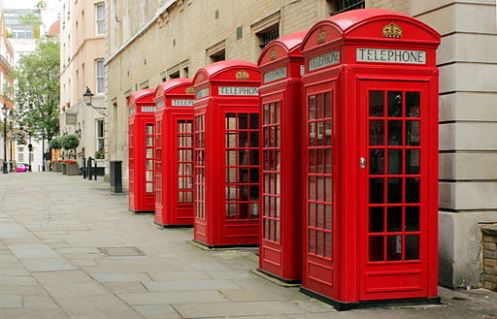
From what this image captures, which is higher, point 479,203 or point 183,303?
point 479,203

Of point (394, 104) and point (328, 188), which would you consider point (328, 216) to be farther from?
point (394, 104)

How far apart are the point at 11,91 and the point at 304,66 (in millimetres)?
70360

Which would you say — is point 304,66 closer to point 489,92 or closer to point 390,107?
point 390,107

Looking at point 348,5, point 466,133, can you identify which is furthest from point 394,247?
point 348,5

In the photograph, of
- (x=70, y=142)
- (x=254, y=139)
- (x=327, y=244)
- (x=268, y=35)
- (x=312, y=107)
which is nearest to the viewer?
(x=327, y=244)

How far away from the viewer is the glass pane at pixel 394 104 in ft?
23.2

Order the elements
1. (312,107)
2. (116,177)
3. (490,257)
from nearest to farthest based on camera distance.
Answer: (312,107), (490,257), (116,177)

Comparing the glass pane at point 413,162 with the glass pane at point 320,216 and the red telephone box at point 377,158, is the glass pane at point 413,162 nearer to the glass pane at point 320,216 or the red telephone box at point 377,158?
the red telephone box at point 377,158

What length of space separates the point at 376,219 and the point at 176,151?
7.51 meters

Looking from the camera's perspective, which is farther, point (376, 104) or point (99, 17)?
point (99, 17)

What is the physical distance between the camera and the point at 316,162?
755cm

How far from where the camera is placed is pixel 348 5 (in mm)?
11555

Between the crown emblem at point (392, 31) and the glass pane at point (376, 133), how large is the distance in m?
0.80

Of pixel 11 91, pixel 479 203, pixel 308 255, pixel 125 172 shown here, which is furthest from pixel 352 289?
pixel 11 91
